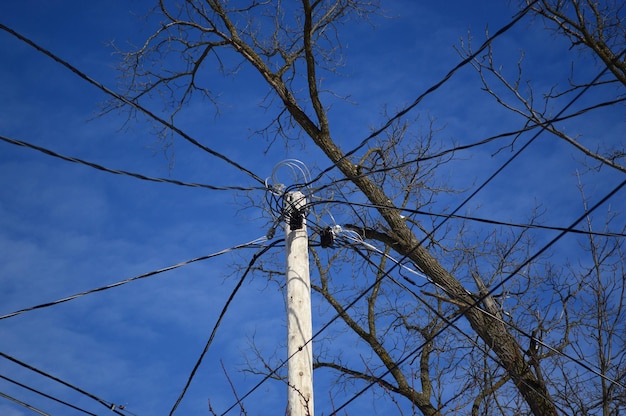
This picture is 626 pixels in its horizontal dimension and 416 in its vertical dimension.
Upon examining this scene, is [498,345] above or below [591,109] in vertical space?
above

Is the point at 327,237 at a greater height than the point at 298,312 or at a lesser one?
greater

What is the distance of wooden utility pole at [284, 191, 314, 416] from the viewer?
15.5 ft

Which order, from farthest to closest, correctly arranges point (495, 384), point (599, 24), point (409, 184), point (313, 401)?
point (409, 184), point (495, 384), point (599, 24), point (313, 401)

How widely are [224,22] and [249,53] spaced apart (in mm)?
597

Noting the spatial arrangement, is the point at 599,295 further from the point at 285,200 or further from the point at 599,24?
the point at 285,200

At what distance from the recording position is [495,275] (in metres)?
11.2

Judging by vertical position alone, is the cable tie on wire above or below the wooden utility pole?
above

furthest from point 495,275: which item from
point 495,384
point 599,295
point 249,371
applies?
point 249,371

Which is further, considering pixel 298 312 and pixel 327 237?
pixel 327 237

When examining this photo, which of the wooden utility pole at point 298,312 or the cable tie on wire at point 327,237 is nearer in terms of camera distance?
the wooden utility pole at point 298,312

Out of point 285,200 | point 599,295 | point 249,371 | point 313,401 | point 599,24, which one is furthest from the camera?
point 249,371

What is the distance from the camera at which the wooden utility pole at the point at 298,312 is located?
186 inches

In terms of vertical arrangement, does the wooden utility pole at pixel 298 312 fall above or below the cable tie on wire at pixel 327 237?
below

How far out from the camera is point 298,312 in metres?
5.07
